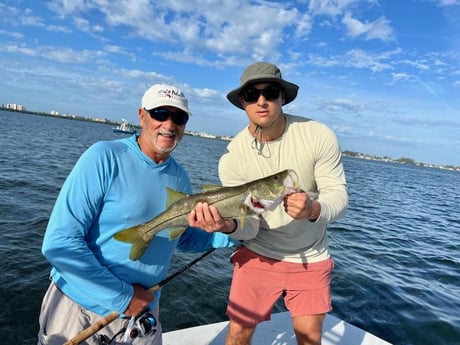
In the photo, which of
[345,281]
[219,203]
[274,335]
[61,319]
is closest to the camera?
[61,319]

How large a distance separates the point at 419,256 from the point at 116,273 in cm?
1344

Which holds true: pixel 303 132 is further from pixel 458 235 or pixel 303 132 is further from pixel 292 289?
pixel 458 235

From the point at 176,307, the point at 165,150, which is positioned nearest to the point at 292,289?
the point at 165,150

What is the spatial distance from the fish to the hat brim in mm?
1061

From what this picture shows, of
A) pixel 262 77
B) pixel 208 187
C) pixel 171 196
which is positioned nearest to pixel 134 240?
pixel 171 196

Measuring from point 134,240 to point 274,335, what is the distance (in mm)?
3518

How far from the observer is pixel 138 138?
11.7 feet

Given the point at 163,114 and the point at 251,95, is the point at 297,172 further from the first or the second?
the point at 163,114

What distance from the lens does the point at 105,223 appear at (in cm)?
313

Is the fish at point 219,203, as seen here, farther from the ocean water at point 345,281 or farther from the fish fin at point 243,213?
the ocean water at point 345,281

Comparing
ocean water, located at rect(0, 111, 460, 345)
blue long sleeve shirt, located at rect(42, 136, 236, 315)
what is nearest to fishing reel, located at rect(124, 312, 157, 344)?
blue long sleeve shirt, located at rect(42, 136, 236, 315)

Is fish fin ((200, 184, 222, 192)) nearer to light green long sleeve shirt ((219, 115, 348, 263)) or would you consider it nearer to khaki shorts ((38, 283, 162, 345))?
light green long sleeve shirt ((219, 115, 348, 263))

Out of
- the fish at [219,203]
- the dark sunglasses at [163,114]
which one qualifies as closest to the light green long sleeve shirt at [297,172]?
the fish at [219,203]

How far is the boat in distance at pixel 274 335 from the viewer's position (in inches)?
200
